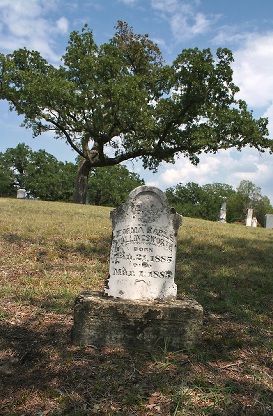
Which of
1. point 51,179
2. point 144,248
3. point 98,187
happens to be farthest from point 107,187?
point 144,248

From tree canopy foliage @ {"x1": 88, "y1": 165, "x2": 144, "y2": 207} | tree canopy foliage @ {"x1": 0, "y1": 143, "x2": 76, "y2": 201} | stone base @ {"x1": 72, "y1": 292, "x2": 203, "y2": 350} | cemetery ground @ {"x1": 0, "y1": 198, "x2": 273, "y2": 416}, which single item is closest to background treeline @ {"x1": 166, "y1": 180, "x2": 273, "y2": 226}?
tree canopy foliage @ {"x1": 88, "y1": 165, "x2": 144, "y2": 207}

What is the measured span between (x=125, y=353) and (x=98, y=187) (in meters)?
52.5

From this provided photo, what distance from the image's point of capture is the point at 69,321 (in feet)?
16.8

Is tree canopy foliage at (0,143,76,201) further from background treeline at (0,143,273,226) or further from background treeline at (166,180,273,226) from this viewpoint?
background treeline at (166,180,273,226)

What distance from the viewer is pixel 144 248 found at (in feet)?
16.1

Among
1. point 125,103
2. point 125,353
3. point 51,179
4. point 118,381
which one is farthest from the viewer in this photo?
point 51,179

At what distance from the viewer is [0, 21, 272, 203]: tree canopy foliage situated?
73.7ft

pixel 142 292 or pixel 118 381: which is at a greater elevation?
pixel 142 292

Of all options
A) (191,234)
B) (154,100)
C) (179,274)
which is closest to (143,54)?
(154,100)

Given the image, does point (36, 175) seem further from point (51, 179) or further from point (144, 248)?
point (144, 248)

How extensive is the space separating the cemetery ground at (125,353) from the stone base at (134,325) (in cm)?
13

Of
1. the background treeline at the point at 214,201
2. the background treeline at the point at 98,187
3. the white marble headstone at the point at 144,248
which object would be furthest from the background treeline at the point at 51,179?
the white marble headstone at the point at 144,248

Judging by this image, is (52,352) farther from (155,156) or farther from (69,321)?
(155,156)

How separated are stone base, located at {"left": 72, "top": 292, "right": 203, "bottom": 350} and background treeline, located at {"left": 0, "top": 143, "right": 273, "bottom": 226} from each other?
48.3 meters
